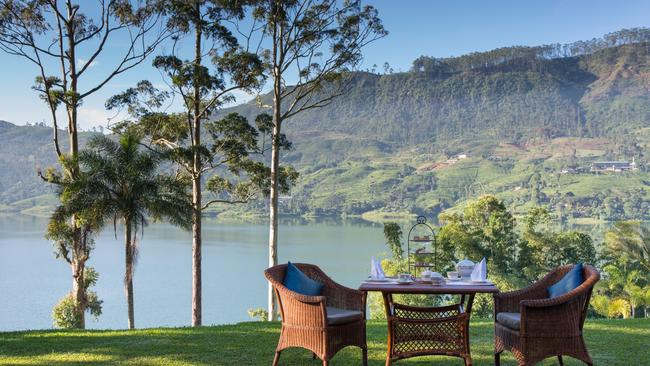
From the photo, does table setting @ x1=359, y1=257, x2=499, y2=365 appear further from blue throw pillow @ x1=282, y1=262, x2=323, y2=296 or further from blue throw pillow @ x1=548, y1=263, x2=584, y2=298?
blue throw pillow @ x1=282, y1=262, x2=323, y2=296

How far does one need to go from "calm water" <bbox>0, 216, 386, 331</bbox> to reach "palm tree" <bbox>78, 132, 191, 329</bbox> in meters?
23.9

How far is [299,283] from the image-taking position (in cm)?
480

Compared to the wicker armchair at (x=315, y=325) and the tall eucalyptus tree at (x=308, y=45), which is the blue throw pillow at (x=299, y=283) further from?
the tall eucalyptus tree at (x=308, y=45)

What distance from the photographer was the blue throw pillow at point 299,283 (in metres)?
4.76

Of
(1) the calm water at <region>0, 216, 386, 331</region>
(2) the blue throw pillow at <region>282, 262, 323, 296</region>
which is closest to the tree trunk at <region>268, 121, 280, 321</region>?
(2) the blue throw pillow at <region>282, 262, 323, 296</region>

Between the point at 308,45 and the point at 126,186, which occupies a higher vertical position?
the point at 308,45

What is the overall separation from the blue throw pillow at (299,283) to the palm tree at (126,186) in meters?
8.30

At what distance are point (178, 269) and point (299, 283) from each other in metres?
50.6

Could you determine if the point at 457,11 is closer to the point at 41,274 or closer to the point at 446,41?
the point at 446,41

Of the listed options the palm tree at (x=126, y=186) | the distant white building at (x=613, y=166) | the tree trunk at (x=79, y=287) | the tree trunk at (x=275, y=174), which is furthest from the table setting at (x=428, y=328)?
the distant white building at (x=613, y=166)

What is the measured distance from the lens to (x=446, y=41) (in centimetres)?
14438

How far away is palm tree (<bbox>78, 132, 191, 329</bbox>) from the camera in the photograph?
12.4 m

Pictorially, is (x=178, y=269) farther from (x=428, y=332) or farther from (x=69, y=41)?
(x=428, y=332)

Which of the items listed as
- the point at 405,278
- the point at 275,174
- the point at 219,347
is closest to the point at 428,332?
the point at 405,278
